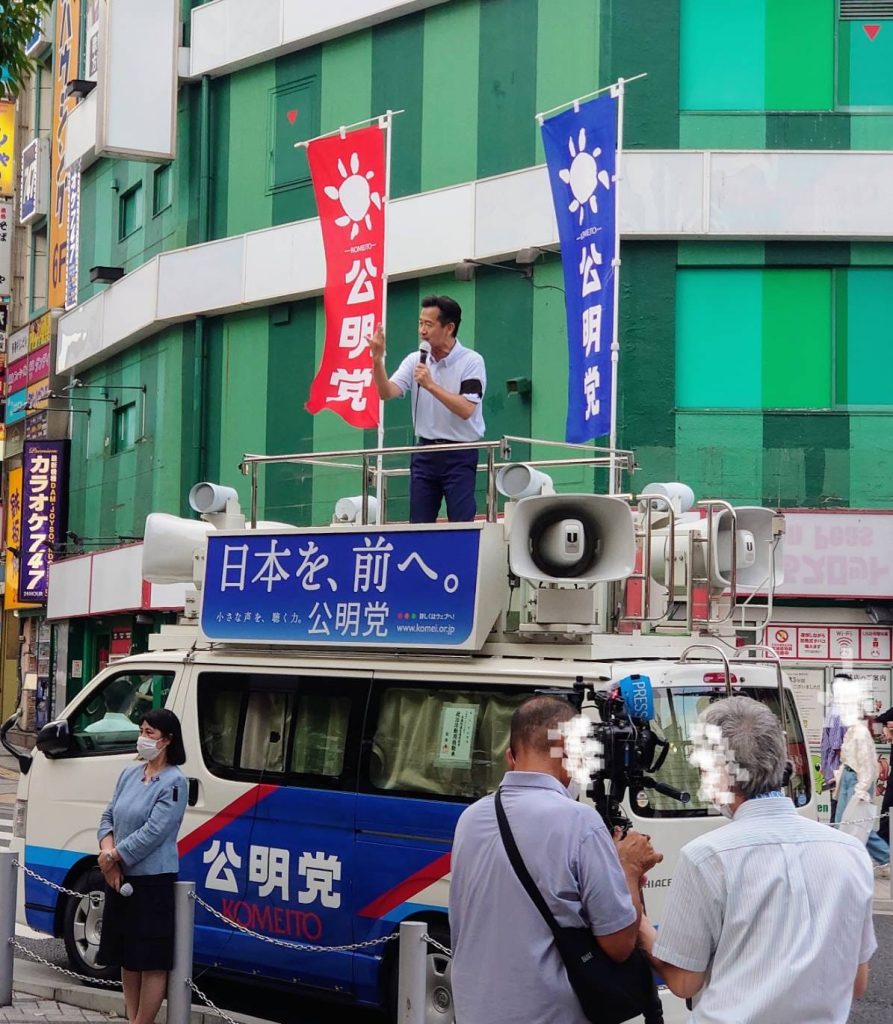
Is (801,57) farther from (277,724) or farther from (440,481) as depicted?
(277,724)

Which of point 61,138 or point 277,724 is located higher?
point 61,138

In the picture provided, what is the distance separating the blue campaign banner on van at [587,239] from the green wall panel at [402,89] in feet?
22.4

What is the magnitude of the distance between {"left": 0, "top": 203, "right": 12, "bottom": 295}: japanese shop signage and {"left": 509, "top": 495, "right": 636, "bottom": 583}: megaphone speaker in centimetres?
3046

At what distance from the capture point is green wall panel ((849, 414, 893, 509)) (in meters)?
19.3

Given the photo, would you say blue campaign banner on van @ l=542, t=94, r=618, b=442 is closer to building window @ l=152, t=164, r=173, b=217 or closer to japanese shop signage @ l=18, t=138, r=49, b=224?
building window @ l=152, t=164, r=173, b=217

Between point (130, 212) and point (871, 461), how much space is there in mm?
15459

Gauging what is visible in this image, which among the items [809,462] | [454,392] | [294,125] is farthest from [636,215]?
[454,392]

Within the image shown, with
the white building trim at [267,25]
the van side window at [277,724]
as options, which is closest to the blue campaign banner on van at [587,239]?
the van side window at [277,724]

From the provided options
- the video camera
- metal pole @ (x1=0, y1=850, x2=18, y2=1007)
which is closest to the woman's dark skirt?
metal pole @ (x1=0, y1=850, x2=18, y2=1007)

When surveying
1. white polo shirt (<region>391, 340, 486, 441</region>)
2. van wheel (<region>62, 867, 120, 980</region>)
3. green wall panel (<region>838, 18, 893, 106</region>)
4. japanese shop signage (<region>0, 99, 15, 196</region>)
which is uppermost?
japanese shop signage (<region>0, 99, 15, 196</region>)

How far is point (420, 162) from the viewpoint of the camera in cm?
2222

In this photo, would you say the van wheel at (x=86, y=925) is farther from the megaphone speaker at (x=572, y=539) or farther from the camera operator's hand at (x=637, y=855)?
the camera operator's hand at (x=637, y=855)

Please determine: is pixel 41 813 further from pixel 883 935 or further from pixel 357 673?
pixel 883 935

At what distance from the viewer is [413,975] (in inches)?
281
